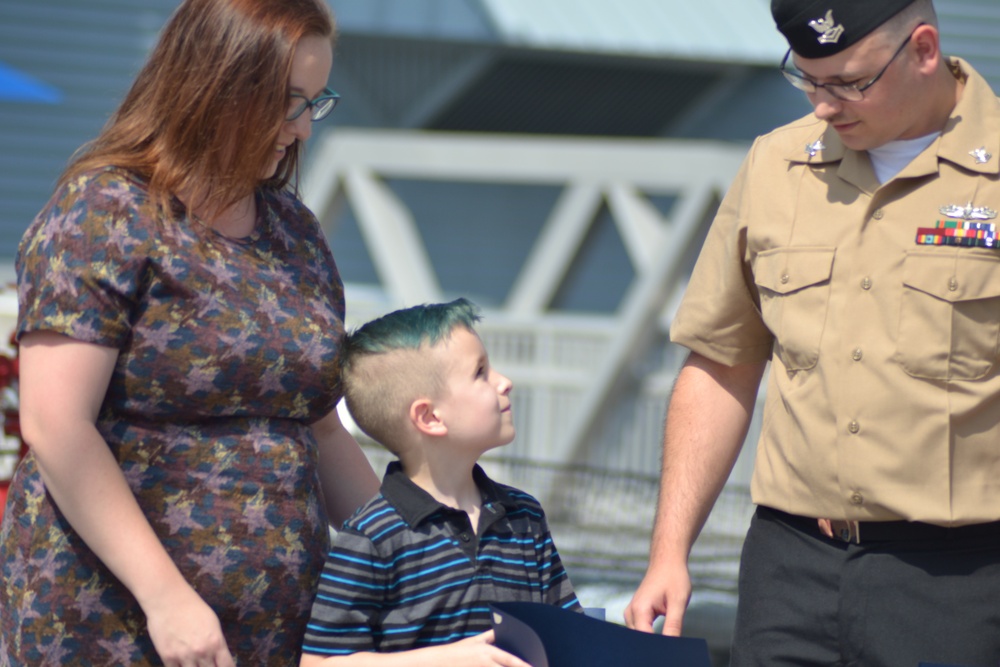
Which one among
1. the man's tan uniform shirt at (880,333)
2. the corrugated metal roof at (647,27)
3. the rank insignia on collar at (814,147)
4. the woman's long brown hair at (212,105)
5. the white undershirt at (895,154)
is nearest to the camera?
the woman's long brown hair at (212,105)

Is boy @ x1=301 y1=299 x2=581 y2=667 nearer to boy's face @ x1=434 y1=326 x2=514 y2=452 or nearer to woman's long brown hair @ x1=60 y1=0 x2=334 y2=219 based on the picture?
boy's face @ x1=434 y1=326 x2=514 y2=452

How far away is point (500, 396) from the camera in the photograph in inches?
89.3

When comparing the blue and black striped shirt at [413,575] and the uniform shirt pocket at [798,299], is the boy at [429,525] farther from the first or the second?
the uniform shirt pocket at [798,299]

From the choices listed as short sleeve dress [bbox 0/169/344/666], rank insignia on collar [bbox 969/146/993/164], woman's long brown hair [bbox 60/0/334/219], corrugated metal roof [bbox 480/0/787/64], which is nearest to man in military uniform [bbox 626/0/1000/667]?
rank insignia on collar [bbox 969/146/993/164]

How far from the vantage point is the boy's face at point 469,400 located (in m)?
2.23

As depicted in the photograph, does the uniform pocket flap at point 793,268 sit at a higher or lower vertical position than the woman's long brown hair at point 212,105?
lower

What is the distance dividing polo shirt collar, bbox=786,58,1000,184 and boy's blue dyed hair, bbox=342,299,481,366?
69 cm

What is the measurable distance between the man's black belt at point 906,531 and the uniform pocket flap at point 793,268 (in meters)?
0.41

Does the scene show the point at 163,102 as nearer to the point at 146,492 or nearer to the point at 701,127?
the point at 146,492

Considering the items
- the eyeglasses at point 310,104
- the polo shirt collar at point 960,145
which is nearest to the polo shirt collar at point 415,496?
the eyeglasses at point 310,104

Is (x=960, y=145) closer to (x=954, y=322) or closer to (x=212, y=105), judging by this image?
(x=954, y=322)

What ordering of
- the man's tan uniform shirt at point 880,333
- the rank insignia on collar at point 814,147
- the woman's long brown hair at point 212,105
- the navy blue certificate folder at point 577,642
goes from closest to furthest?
the navy blue certificate folder at point 577,642, the woman's long brown hair at point 212,105, the man's tan uniform shirt at point 880,333, the rank insignia on collar at point 814,147

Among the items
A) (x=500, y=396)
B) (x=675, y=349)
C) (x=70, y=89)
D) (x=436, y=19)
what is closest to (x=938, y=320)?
(x=500, y=396)

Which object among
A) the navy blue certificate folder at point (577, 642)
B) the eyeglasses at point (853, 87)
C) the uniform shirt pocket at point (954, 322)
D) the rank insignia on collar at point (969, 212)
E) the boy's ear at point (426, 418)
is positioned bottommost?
the navy blue certificate folder at point (577, 642)
